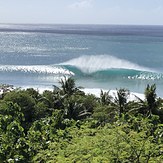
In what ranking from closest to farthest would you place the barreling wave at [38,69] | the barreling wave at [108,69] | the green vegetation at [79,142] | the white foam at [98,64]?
the green vegetation at [79,142] → the barreling wave at [108,69] → the barreling wave at [38,69] → the white foam at [98,64]

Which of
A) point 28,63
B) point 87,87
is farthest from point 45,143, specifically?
point 28,63

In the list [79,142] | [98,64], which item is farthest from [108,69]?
[79,142]

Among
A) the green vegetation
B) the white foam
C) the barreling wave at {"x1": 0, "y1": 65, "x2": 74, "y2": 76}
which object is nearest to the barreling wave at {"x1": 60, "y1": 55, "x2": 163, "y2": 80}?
the white foam

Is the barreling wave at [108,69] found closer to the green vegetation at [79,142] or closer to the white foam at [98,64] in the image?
the white foam at [98,64]

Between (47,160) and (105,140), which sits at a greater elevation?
(105,140)

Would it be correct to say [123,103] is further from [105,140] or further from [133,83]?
[133,83]

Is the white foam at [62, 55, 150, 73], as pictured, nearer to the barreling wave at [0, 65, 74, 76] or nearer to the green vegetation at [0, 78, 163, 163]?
the barreling wave at [0, 65, 74, 76]

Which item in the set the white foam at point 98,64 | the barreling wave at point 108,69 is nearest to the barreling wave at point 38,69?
the barreling wave at point 108,69
